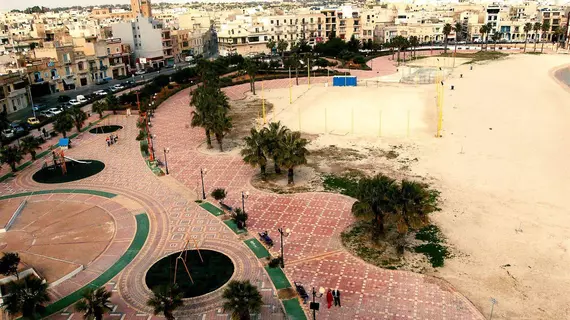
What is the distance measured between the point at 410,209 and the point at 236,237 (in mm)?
10835

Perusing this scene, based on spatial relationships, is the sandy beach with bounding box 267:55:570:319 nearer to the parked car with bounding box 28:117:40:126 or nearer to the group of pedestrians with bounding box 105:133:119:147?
the group of pedestrians with bounding box 105:133:119:147

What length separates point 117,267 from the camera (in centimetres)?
2595

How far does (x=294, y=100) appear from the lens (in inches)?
2692

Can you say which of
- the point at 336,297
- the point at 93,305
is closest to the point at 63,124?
the point at 93,305

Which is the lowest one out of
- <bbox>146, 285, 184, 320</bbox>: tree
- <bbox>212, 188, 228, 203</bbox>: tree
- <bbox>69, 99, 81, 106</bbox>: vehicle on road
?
<bbox>212, 188, 228, 203</bbox>: tree

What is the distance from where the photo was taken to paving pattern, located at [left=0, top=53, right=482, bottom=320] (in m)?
22.0

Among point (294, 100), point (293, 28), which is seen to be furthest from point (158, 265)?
point (293, 28)

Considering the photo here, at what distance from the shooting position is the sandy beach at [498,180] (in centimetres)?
2327

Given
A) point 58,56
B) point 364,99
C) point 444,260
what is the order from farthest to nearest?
1. point 58,56
2. point 364,99
3. point 444,260

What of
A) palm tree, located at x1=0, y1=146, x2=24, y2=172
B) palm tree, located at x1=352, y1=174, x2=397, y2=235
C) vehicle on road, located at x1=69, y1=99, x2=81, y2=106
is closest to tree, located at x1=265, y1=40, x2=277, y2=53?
vehicle on road, located at x1=69, y1=99, x2=81, y2=106

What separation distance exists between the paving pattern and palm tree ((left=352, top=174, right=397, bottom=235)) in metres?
2.79

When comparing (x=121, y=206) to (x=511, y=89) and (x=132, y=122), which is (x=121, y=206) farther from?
(x=511, y=89)

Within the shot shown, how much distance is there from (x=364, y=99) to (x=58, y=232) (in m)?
46.1

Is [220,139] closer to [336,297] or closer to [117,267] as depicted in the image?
[117,267]
